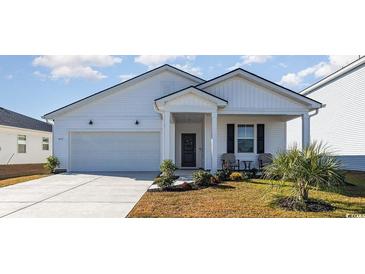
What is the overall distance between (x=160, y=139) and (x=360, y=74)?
12.0 metres

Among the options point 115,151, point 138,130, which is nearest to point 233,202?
point 138,130

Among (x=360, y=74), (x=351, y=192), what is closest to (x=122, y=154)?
(x=351, y=192)

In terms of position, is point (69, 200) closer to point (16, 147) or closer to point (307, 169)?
point (307, 169)

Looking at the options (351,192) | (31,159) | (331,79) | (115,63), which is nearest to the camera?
(351,192)

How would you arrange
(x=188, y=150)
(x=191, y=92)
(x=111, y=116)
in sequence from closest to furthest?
(x=191, y=92) < (x=111, y=116) < (x=188, y=150)

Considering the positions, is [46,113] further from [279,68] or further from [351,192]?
[351,192]

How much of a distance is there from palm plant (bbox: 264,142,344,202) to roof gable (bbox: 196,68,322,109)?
20.8ft

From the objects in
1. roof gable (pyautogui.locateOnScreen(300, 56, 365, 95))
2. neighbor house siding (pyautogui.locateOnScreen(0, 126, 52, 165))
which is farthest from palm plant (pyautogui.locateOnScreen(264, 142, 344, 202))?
neighbor house siding (pyautogui.locateOnScreen(0, 126, 52, 165))

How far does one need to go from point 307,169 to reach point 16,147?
73.2 ft

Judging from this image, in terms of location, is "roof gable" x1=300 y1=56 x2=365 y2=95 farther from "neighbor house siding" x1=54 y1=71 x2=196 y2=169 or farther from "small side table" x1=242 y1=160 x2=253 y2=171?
"neighbor house siding" x1=54 y1=71 x2=196 y2=169

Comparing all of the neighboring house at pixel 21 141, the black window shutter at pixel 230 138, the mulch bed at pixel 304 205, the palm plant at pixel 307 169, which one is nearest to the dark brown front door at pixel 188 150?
the black window shutter at pixel 230 138

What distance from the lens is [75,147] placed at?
17.3m

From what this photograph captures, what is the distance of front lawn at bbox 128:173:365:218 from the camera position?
692 cm

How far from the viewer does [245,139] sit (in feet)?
53.9
